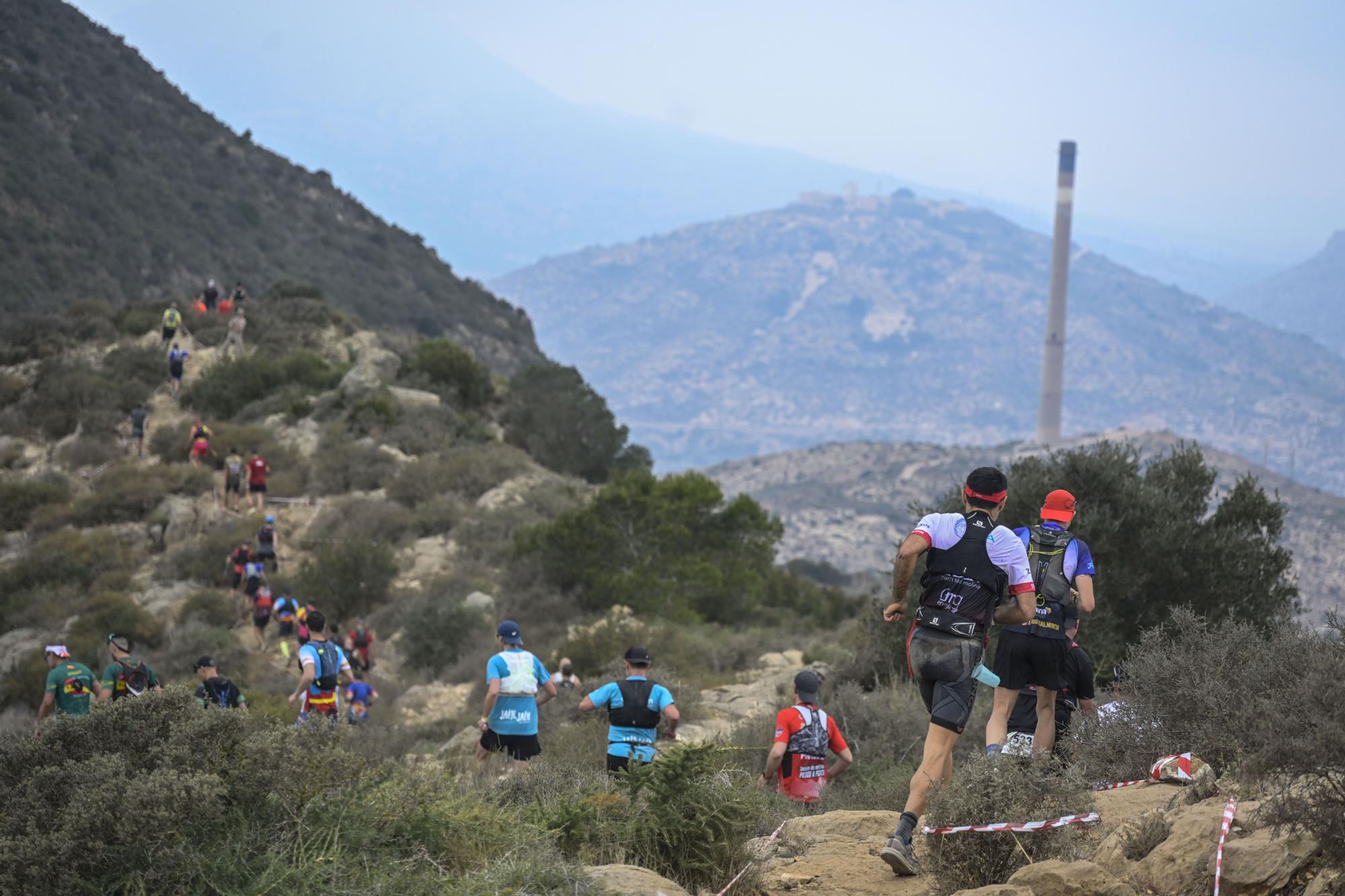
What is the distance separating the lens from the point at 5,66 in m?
56.4

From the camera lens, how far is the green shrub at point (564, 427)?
33.2 meters

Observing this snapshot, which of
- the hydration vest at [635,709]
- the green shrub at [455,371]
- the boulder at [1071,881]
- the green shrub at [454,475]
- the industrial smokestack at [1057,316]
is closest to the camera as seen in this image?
the boulder at [1071,881]

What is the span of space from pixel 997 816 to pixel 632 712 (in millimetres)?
3303

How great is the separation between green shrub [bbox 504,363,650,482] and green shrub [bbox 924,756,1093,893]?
27.8 metres

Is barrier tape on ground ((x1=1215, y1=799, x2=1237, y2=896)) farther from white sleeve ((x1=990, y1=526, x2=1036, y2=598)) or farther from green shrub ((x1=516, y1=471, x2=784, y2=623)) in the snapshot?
green shrub ((x1=516, y1=471, x2=784, y2=623))

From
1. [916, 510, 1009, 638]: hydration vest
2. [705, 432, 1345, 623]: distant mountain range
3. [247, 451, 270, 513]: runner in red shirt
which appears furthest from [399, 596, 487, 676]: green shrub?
[705, 432, 1345, 623]: distant mountain range

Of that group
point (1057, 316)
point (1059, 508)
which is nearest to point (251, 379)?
point (1059, 508)

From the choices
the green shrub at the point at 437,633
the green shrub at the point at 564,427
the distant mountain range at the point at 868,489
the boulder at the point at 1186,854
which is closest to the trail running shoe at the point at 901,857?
the boulder at the point at 1186,854

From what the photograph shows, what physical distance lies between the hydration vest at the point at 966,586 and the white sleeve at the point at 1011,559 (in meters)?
0.03

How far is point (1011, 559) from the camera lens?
5379mm

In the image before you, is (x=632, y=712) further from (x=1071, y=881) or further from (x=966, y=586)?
(x=1071, y=881)

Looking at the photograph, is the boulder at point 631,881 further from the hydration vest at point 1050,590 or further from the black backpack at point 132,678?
the black backpack at point 132,678

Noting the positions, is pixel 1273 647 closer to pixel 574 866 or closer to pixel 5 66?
pixel 574 866

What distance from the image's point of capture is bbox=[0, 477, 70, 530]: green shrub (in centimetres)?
2445
